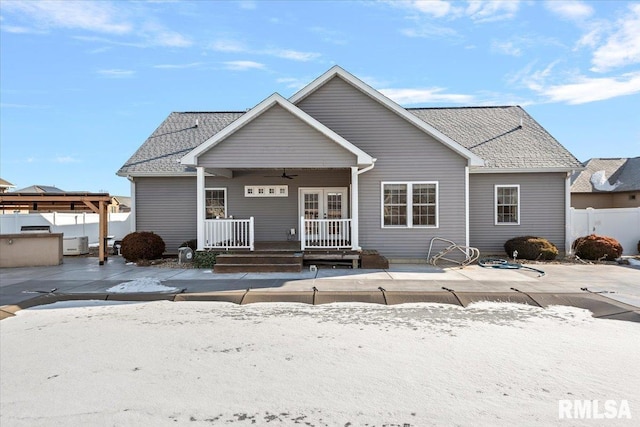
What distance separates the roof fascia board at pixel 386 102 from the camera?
1315 cm

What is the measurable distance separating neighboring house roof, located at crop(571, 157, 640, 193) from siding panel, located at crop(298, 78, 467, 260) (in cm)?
1624

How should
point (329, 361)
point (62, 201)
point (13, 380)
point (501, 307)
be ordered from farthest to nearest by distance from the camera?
point (62, 201), point (501, 307), point (329, 361), point (13, 380)

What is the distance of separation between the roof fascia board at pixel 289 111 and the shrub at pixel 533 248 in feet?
20.8

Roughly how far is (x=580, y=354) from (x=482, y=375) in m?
1.65

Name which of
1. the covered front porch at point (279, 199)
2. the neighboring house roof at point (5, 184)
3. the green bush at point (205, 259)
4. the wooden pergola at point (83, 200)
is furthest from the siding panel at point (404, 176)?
the neighboring house roof at point (5, 184)

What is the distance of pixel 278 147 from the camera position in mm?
12445

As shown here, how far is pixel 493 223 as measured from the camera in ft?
49.3

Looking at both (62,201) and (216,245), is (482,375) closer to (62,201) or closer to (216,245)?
(216,245)

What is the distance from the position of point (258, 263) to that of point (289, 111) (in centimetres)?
463

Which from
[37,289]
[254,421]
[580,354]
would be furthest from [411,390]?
[37,289]

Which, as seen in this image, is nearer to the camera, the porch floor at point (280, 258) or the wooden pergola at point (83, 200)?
the porch floor at point (280, 258)

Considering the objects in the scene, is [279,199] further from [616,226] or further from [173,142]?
[616,226]

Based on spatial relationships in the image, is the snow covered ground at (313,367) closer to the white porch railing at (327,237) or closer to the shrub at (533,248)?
the white porch railing at (327,237)

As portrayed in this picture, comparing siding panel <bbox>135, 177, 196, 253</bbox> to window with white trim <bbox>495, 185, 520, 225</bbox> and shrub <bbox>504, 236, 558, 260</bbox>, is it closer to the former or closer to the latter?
window with white trim <bbox>495, 185, 520, 225</bbox>
